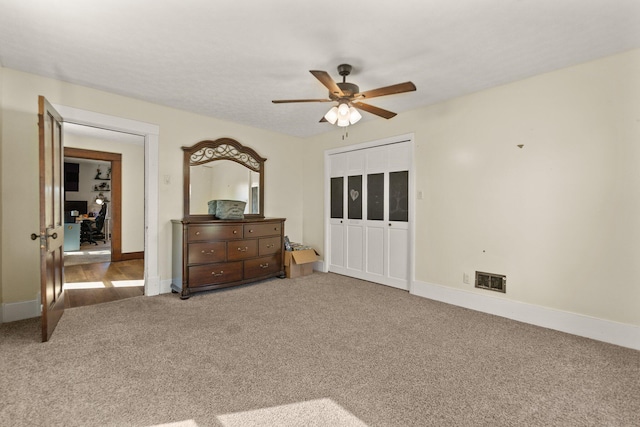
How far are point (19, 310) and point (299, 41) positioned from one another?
366 centimetres

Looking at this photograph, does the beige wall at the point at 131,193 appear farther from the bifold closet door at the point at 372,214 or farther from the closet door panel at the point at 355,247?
the closet door panel at the point at 355,247

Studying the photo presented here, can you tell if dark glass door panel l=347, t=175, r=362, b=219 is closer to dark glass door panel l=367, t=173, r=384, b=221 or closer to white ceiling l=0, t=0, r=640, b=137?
dark glass door panel l=367, t=173, r=384, b=221

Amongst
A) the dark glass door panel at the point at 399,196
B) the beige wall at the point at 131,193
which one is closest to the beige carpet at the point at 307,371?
the dark glass door panel at the point at 399,196

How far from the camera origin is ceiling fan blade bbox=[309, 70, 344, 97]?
6.99 feet

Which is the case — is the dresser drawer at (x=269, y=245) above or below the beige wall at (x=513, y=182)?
below

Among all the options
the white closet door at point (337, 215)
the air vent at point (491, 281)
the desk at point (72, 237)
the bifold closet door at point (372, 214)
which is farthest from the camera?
the desk at point (72, 237)

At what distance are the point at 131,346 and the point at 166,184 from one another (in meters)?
2.19

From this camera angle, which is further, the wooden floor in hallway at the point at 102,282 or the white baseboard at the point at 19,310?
the wooden floor in hallway at the point at 102,282

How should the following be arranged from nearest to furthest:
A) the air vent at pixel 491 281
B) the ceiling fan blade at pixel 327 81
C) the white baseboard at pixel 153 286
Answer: the ceiling fan blade at pixel 327 81
the air vent at pixel 491 281
the white baseboard at pixel 153 286

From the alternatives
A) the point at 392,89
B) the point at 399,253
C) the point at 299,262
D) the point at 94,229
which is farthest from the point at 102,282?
the point at 94,229

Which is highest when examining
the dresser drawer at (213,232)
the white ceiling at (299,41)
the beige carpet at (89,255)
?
the white ceiling at (299,41)

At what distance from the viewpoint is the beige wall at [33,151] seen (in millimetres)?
2885

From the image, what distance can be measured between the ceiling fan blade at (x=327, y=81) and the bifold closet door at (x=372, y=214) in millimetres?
1810

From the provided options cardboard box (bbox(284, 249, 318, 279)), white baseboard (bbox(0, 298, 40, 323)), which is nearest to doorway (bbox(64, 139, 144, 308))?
white baseboard (bbox(0, 298, 40, 323))
